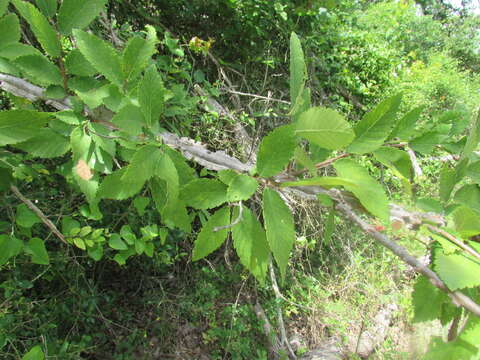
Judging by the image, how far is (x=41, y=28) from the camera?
1.64ft

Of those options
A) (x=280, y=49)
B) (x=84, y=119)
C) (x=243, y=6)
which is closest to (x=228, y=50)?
(x=243, y=6)

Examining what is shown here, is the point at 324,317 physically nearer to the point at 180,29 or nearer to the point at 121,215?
the point at 121,215

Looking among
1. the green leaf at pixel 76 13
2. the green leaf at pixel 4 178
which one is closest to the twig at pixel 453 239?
the green leaf at pixel 76 13

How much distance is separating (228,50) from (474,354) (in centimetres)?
218

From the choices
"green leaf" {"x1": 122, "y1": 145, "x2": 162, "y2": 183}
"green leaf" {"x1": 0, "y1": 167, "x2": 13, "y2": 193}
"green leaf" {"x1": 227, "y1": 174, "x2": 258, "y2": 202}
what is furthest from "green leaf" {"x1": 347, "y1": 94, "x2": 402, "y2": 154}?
"green leaf" {"x1": 0, "y1": 167, "x2": 13, "y2": 193}

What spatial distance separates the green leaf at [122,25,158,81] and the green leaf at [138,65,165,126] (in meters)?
0.11

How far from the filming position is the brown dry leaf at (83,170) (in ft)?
1.66

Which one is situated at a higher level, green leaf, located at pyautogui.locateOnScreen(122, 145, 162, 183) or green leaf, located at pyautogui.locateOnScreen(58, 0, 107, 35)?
green leaf, located at pyautogui.locateOnScreen(58, 0, 107, 35)

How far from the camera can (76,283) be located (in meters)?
1.34

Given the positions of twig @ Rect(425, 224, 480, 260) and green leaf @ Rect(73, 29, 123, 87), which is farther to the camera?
green leaf @ Rect(73, 29, 123, 87)

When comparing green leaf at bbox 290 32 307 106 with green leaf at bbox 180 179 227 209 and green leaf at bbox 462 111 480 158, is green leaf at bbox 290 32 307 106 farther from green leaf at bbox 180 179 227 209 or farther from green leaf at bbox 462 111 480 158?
green leaf at bbox 462 111 480 158

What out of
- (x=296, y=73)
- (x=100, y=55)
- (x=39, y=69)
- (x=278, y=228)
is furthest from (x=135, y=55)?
(x=278, y=228)

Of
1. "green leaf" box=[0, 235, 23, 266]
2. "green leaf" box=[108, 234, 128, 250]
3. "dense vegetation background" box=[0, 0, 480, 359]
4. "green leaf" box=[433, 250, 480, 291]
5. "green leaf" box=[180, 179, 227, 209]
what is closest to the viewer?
"green leaf" box=[433, 250, 480, 291]

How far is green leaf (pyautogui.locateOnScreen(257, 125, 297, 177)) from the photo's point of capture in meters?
0.38
